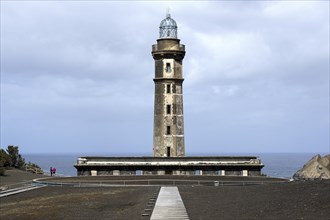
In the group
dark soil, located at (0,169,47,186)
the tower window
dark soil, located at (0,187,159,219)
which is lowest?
dark soil, located at (0,187,159,219)

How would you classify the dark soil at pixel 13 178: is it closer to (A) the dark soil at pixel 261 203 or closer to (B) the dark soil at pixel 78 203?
(B) the dark soil at pixel 78 203

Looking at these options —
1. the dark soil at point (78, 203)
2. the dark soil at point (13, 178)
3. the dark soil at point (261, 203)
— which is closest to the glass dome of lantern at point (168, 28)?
the dark soil at point (13, 178)

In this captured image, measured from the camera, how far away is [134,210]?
22453 millimetres

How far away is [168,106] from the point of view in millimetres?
47406

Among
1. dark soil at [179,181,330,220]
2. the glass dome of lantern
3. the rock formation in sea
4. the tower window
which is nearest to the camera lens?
dark soil at [179,181,330,220]

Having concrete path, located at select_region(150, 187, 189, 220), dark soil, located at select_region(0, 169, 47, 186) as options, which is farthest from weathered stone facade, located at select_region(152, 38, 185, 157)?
concrete path, located at select_region(150, 187, 189, 220)

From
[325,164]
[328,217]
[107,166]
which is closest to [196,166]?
[107,166]

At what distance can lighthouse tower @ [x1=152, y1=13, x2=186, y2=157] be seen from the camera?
155 feet

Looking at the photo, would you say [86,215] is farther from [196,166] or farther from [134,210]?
[196,166]

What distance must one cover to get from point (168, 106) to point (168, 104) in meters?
0.19

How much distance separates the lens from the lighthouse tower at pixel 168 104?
1864 inches

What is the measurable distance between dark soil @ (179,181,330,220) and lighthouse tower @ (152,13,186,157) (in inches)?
685

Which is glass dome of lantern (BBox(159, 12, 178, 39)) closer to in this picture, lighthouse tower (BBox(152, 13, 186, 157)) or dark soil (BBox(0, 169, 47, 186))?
lighthouse tower (BBox(152, 13, 186, 157))

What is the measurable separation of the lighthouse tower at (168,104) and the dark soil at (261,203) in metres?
17.4
